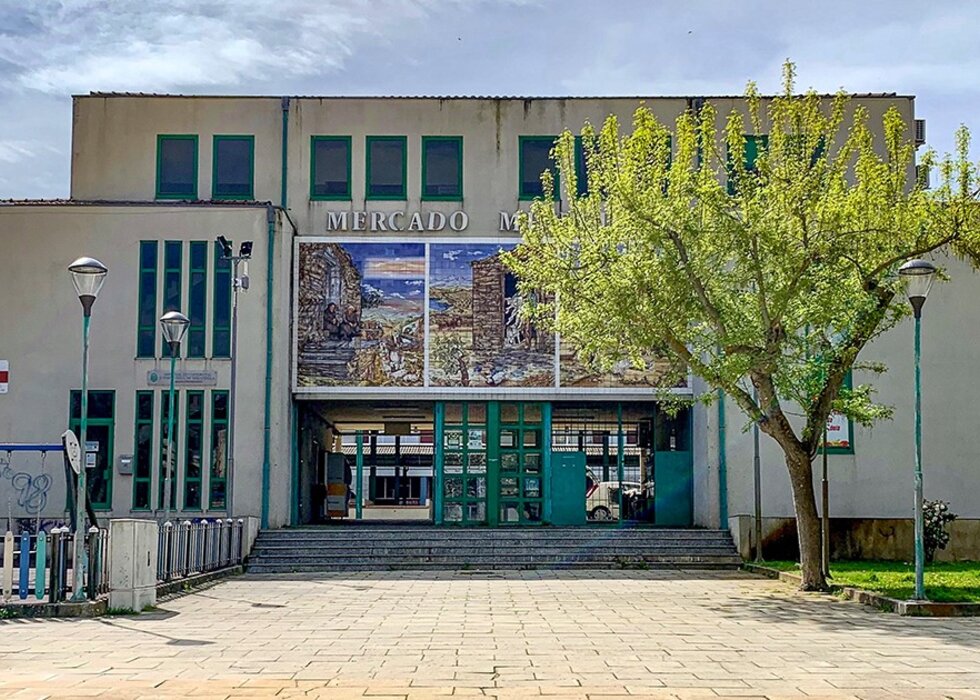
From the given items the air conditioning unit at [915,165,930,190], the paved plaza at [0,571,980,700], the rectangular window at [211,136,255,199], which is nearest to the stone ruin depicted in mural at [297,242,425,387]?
the rectangular window at [211,136,255,199]

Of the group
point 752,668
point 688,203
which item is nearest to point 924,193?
point 688,203

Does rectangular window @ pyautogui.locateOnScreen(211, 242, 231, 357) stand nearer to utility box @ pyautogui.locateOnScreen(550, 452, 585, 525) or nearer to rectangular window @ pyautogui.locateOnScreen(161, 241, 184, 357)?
rectangular window @ pyautogui.locateOnScreen(161, 241, 184, 357)

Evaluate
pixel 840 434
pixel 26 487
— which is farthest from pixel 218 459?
pixel 840 434

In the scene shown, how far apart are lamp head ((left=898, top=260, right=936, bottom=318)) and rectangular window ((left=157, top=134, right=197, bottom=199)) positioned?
18134mm

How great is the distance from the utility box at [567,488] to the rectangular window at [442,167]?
21.9 ft

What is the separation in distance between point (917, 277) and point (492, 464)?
14616 millimetres

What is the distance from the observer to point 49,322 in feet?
87.7

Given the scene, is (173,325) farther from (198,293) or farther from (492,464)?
(492,464)

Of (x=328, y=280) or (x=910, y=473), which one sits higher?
(x=328, y=280)

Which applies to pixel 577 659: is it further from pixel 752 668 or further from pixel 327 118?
pixel 327 118

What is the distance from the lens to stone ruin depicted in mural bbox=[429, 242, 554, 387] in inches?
1110

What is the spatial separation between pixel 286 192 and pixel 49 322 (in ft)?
19.9

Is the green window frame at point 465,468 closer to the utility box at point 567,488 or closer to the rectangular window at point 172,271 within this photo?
the utility box at point 567,488

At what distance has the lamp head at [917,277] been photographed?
15859mm
